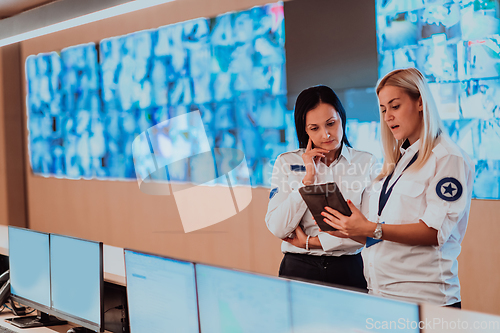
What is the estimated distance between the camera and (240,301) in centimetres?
117

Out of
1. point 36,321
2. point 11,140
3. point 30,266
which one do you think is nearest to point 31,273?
point 30,266

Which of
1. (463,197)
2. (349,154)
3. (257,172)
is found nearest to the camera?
(463,197)

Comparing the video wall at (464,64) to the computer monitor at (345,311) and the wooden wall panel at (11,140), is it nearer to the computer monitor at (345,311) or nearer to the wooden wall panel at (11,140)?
the computer monitor at (345,311)

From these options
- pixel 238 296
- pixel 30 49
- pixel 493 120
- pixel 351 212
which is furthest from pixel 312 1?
pixel 30 49

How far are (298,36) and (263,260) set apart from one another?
6.14ft

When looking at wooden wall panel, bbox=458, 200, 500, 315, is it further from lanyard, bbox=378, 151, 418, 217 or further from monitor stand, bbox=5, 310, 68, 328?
monitor stand, bbox=5, 310, 68, 328

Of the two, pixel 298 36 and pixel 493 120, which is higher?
pixel 298 36

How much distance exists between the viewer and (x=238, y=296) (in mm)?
1177

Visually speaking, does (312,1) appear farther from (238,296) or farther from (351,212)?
(238,296)

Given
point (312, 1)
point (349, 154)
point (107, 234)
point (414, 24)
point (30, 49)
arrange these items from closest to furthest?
point (349, 154) → point (414, 24) → point (312, 1) → point (107, 234) → point (30, 49)

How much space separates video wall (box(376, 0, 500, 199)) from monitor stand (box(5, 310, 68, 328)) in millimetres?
2489

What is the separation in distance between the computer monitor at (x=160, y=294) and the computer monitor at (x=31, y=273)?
2.01ft

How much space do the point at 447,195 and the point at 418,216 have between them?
0.15m

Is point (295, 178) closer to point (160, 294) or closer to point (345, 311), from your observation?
point (160, 294)
